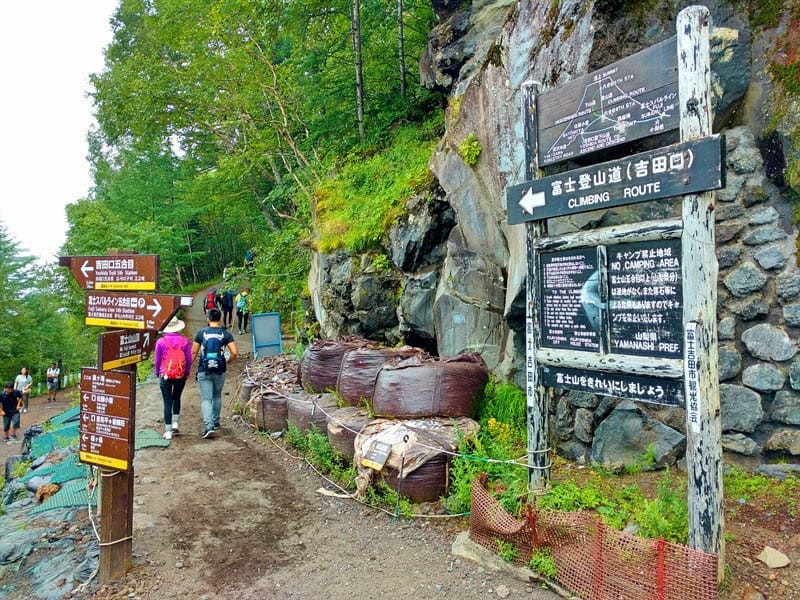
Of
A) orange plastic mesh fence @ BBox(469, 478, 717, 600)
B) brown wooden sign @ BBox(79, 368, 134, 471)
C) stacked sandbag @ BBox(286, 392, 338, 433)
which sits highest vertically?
brown wooden sign @ BBox(79, 368, 134, 471)

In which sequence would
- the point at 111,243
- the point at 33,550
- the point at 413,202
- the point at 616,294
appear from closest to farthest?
the point at 616,294 < the point at 33,550 < the point at 413,202 < the point at 111,243

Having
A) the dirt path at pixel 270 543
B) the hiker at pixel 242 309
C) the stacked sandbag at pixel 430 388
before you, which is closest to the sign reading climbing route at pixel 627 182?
the stacked sandbag at pixel 430 388

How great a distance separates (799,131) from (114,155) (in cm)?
3620

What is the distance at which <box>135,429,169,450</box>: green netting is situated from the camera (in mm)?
7523

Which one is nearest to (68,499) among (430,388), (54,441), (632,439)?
(430,388)

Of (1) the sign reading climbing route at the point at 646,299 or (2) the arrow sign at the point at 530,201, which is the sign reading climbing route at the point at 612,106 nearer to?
(2) the arrow sign at the point at 530,201

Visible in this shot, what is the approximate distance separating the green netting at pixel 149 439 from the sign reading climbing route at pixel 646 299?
6.45 metres

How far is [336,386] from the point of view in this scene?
771cm

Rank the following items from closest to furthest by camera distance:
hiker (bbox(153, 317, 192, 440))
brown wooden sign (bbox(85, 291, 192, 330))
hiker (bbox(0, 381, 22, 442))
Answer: brown wooden sign (bbox(85, 291, 192, 330)) → hiker (bbox(153, 317, 192, 440)) → hiker (bbox(0, 381, 22, 442))

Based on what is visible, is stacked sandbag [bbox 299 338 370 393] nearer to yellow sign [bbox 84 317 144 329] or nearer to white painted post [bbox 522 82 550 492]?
yellow sign [bbox 84 317 144 329]

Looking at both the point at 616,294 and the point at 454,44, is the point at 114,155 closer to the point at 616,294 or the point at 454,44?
the point at 454,44

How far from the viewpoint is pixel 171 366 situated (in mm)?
7605

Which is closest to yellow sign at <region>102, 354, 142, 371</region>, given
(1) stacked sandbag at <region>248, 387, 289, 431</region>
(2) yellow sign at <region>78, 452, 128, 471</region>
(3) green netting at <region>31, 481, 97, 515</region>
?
(2) yellow sign at <region>78, 452, 128, 471</region>

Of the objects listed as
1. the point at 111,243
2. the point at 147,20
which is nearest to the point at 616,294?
the point at 111,243
